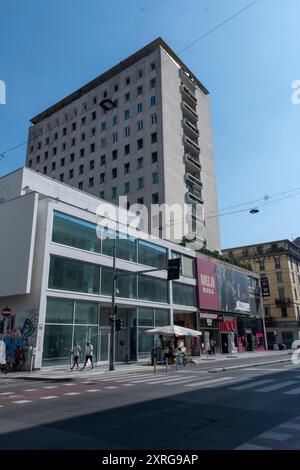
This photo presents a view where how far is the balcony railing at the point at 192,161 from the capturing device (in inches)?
1973

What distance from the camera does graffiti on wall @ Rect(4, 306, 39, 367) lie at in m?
22.8

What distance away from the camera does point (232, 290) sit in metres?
46.0

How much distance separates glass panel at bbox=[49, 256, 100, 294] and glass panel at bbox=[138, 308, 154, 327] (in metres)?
5.71

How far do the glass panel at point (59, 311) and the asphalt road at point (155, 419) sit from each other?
39.2 ft

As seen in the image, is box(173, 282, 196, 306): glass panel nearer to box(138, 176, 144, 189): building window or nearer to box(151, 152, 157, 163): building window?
box(138, 176, 144, 189): building window

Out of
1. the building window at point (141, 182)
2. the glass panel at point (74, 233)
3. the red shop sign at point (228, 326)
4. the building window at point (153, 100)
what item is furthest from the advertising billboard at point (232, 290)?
the building window at point (153, 100)

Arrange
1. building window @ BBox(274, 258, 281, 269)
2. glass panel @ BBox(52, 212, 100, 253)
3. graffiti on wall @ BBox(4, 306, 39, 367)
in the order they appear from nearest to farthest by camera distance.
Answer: graffiti on wall @ BBox(4, 306, 39, 367)
glass panel @ BBox(52, 212, 100, 253)
building window @ BBox(274, 258, 281, 269)

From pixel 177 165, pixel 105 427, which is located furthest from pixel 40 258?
pixel 177 165

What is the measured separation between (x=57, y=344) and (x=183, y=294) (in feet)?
55.3

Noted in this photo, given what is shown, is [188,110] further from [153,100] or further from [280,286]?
[280,286]

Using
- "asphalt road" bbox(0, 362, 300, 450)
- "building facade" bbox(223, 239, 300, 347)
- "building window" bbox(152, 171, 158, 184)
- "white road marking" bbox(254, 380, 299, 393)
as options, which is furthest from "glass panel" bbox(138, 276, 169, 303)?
"building facade" bbox(223, 239, 300, 347)

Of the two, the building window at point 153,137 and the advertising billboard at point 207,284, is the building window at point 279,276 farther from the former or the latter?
the building window at point 153,137

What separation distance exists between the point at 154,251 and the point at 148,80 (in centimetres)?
2773
